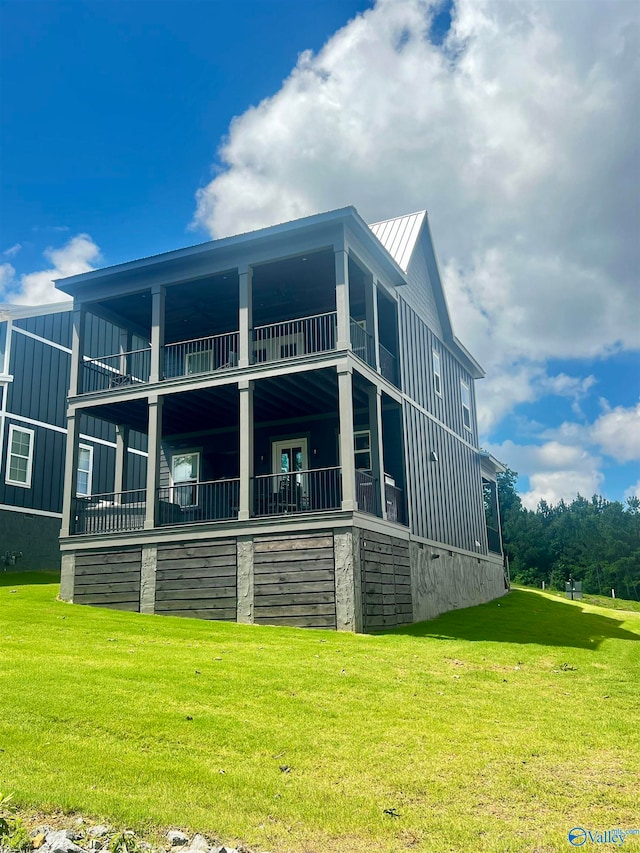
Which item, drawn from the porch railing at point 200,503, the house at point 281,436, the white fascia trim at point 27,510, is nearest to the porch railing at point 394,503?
the house at point 281,436

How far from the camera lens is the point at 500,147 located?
65.3 feet

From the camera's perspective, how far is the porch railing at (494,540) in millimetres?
29328

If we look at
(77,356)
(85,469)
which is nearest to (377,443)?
(77,356)

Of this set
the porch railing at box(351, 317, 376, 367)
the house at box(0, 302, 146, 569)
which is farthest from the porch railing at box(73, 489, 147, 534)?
the porch railing at box(351, 317, 376, 367)

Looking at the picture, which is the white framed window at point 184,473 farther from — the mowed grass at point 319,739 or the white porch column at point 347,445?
the mowed grass at point 319,739

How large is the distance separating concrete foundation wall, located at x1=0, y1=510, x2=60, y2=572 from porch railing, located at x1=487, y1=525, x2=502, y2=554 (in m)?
16.5

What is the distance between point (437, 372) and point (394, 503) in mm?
6635

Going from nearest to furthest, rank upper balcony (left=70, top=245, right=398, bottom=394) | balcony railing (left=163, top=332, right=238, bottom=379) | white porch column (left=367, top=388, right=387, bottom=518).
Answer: white porch column (left=367, top=388, right=387, bottom=518)
upper balcony (left=70, top=245, right=398, bottom=394)
balcony railing (left=163, top=332, right=238, bottom=379)

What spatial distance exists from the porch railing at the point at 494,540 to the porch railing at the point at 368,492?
13.9 meters

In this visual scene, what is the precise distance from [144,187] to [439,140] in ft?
25.8

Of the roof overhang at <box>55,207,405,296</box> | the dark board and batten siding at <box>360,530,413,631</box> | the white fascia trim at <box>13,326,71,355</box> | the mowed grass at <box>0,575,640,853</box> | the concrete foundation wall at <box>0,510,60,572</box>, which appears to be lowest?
the mowed grass at <box>0,575,640,853</box>

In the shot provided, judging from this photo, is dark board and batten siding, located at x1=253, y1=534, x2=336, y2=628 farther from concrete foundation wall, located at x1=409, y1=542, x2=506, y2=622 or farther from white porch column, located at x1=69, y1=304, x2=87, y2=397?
white porch column, located at x1=69, y1=304, x2=87, y2=397

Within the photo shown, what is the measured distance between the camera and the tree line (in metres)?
69.8

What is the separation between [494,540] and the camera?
29.7 m
